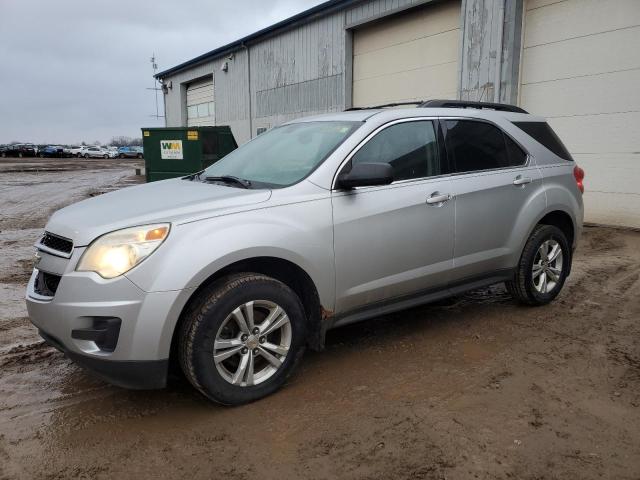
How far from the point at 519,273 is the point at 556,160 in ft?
3.64

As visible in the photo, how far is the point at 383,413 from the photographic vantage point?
9.94 feet

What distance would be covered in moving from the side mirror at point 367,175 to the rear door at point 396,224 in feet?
0.32

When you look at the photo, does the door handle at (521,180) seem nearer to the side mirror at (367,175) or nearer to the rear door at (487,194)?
the rear door at (487,194)

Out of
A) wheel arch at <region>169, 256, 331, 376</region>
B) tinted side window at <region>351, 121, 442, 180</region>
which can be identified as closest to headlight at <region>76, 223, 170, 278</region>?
wheel arch at <region>169, 256, 331, 376</region>

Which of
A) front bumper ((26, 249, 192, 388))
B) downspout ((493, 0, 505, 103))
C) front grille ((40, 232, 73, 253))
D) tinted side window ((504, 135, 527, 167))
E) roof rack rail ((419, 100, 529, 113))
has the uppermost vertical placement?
downspout ((493, 0, 505, 103))

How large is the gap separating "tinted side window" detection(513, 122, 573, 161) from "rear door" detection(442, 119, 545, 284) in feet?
0.88

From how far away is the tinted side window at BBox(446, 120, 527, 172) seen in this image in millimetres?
4164

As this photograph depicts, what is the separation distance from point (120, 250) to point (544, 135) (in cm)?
386

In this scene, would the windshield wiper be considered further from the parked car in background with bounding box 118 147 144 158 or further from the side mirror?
the parked car in background with bounding box 118 147 144 158

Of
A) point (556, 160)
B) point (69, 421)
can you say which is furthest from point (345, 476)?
point (556, 160)

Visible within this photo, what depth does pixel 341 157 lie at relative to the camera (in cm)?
354

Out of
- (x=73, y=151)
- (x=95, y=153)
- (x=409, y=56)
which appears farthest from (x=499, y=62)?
(x=73, y=151)

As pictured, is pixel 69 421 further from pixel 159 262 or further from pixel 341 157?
pixel 341 157

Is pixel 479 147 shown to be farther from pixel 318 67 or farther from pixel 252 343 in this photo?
pixel 318 67
